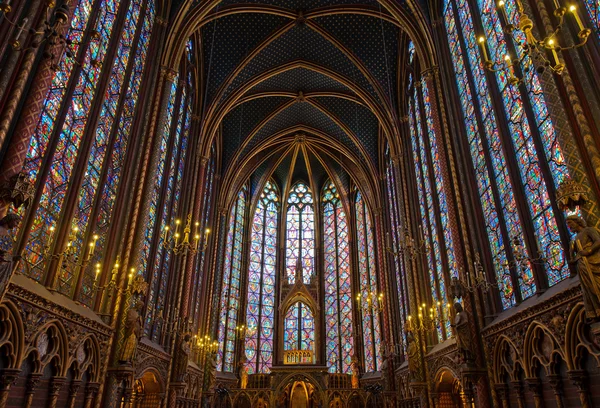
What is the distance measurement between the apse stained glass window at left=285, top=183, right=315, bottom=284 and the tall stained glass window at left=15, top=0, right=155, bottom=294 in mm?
18134

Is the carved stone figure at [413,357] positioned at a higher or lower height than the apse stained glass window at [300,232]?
lower

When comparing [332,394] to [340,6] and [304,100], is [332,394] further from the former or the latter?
[340,6]

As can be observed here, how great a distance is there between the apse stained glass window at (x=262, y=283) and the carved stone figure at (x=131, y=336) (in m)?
15.6

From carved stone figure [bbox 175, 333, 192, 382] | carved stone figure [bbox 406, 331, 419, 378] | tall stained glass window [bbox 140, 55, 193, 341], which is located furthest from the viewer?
carved stone figure [bbox 406, 331, 419, 378]

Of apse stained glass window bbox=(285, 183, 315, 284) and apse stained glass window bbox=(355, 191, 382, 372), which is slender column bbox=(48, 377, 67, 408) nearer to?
apse stained glass window bbox=(355, 191, 382, 372)

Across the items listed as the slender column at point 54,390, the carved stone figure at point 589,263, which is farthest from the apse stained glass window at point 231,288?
the carved stone figure at point 589,263

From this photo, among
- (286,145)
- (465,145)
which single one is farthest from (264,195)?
(465,145)

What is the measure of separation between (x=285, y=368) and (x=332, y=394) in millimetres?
2762

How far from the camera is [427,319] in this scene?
1673 centimetres

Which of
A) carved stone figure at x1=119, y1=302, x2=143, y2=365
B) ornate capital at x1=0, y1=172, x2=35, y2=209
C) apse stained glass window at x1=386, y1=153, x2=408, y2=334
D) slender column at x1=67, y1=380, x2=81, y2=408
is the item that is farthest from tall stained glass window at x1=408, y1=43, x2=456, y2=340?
ornate capital at x1=0, y1=172, x2=35, y2=209

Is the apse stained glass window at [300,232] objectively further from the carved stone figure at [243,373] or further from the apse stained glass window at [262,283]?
the carved stone figure at [243,373]

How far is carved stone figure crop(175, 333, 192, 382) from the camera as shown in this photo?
1587 centimetres

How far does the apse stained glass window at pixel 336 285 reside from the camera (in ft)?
87.0

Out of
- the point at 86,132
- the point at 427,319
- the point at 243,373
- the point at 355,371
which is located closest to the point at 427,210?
the point at 427,319
